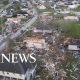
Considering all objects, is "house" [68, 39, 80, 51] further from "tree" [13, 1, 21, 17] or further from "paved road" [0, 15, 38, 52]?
"tree" [13, 1, 21, 17]

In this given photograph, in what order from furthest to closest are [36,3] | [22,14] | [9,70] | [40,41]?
[36,3] → [22,14] → [40,41] → [9,70]

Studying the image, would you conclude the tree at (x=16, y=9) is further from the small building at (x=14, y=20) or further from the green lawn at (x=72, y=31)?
the green lawn at (x=72, y=31)

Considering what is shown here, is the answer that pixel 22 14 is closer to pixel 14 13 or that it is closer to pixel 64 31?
pixel 14 13

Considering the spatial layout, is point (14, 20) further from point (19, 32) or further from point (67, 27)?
point (67, 27)

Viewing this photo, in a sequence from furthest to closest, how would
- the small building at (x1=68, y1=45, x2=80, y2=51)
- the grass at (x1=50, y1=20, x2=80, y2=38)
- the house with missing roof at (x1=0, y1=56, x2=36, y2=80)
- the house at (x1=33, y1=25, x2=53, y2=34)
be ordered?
the house at (x1=33, y1=25, x2=53, y2=34)
the grass at (x1=50, y1=20, x2=80, y2=38)
the small building at (x1=68, y1=45, x2=80, y2=51)
the house with missing roof at (x1=0, y1=56, x2=36, y2=80)

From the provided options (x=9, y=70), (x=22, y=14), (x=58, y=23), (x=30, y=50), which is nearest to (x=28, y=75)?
(x=9, y=70)

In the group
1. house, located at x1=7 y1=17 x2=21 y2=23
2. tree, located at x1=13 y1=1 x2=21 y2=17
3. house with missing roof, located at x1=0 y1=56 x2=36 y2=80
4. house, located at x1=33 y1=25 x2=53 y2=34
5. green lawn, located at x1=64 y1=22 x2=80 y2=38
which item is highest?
house with missing roof, located at x1=0 y1=56 x2=36 y2=80

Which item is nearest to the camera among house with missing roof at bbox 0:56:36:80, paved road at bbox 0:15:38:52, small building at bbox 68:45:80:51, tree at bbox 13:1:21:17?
house with missing roof at bbox 0:56:36:80

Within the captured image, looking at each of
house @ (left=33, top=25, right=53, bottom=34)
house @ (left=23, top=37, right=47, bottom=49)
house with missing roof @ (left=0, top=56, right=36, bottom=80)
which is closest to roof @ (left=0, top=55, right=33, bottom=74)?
house with missing roof @ (left=0, top=56, right=36, bottom=80)
